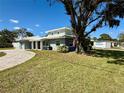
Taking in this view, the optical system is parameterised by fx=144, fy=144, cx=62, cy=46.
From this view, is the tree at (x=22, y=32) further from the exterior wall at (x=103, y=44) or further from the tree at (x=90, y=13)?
the tree at (x=90, y=13)

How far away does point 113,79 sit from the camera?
8422mm

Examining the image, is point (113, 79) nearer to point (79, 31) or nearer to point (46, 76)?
point (46, 76)

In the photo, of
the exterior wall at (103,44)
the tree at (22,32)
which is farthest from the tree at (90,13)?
the tree at (22,32)

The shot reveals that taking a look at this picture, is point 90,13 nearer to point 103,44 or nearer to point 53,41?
point 53,41

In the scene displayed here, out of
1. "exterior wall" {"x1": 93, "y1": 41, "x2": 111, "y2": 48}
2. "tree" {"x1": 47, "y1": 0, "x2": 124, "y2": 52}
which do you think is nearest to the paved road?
"tree" {"x1": 47, "y1": 0, "x2": 124, "y2": 52}

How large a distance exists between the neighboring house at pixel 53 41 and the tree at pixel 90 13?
622 cm

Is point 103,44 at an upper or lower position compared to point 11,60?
upper

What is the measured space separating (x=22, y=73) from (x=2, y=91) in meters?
2.75

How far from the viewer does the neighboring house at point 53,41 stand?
28.0 meters

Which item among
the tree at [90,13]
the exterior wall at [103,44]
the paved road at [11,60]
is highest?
the tree at [90,13]

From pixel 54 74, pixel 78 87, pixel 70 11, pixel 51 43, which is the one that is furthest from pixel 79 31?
pixel 78 87

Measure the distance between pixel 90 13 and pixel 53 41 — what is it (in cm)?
1188

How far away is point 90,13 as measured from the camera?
20625 millimetres

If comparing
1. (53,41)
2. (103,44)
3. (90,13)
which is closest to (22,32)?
(103,44)
